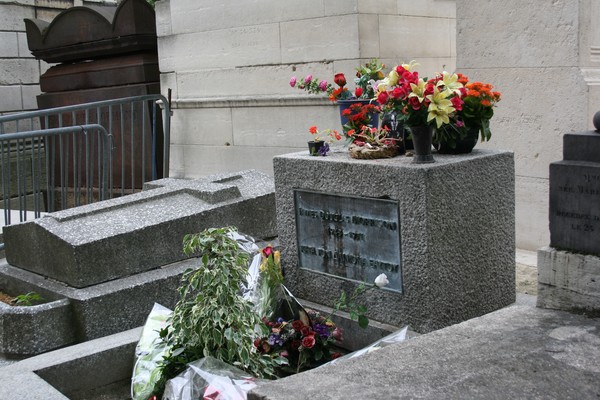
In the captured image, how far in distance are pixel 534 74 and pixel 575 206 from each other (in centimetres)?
362

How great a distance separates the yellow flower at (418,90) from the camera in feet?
15.5

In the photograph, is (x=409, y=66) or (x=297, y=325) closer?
(x=297, y=325)

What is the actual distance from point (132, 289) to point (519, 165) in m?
4.20

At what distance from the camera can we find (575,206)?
427 centimetres

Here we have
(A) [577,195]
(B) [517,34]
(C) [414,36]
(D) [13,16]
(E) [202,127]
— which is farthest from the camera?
(D) [13,16]

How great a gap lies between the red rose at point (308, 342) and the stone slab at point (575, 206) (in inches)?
59.4

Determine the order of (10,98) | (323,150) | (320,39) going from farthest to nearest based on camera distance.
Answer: (10,98)
(320,39)
(323,150)

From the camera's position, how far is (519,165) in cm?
776

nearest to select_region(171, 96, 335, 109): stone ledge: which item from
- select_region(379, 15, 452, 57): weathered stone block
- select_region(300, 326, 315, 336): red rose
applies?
select_region(379, 15, 452, 57): weathered stone block

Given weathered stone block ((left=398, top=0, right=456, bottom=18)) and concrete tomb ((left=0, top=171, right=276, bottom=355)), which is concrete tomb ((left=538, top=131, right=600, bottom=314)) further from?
weathered stone block ((left=398, top=0, right=456, bottom=18))

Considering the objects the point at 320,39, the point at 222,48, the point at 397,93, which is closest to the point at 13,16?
the point at 222,48

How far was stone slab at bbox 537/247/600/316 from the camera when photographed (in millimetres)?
4188

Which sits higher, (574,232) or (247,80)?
(247,80)

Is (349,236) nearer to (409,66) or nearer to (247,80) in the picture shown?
(409,66)
